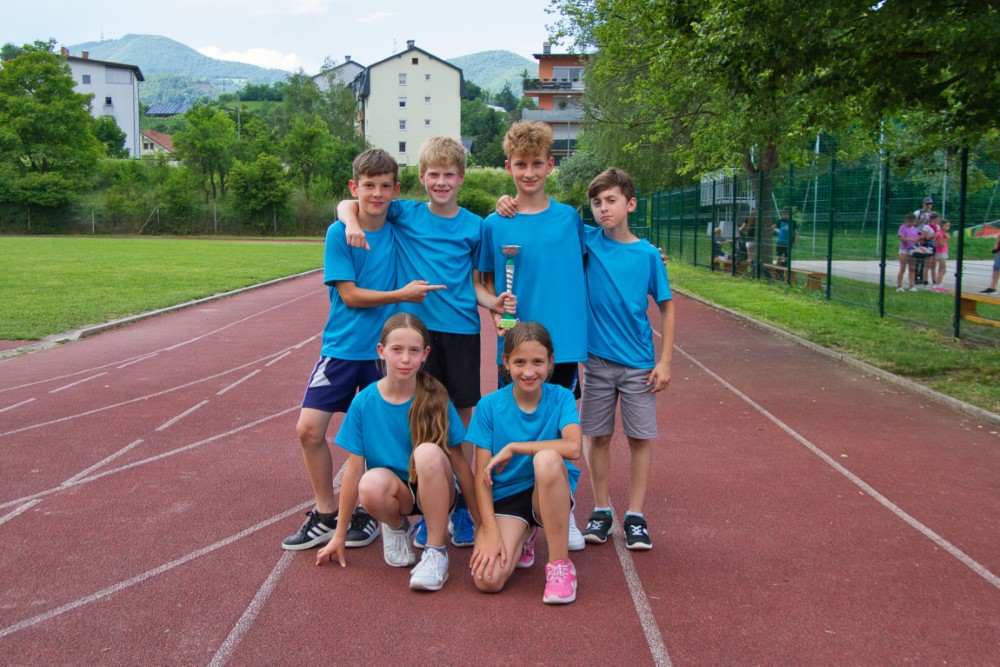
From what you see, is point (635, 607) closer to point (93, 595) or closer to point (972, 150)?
point (93, 595)

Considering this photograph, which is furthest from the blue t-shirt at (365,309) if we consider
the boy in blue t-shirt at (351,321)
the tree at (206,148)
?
the tree at (206,148)

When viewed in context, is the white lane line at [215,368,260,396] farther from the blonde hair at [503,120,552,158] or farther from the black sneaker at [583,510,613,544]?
the blonde hair at [503,120,552,158]

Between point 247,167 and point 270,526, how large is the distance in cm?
4759

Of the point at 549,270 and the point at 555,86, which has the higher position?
the point at 555,86

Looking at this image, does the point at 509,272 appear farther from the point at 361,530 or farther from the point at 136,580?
the point at 136,580

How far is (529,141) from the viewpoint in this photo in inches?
155

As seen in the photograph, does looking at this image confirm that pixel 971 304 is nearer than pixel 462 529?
No

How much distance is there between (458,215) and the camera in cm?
416

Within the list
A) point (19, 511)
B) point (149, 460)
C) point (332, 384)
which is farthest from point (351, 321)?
point (149, 460)

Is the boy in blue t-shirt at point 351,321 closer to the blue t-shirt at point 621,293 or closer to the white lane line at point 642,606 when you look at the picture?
the blue t-shirt at point 621,293

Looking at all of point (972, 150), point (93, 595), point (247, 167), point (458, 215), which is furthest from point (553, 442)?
point (247, 167)

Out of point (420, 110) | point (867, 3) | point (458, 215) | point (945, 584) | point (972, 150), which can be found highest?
point (420, 110)

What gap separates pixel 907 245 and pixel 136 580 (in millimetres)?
12119

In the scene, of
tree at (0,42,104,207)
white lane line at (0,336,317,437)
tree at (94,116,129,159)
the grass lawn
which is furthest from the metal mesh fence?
tree at (94,116,129,159)
